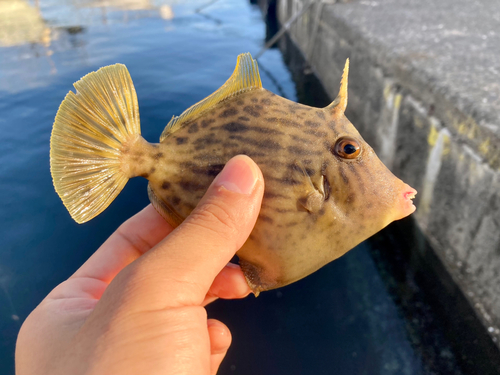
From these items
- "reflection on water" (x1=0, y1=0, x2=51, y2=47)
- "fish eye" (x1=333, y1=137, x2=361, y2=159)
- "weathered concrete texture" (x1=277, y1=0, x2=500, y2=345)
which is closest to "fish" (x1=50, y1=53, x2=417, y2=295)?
"fish eye" (x1=333, y1=137, x2=361, y2=159)

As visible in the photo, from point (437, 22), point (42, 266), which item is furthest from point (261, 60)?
point (42, 266)

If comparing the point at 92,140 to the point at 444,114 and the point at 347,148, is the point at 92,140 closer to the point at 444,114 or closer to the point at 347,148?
the point at 347,148

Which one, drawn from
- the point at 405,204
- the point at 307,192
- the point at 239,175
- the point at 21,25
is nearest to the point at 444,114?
the point at 405,204

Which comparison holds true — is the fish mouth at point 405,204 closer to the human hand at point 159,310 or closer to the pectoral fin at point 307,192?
the pectoral fin at point 307,192

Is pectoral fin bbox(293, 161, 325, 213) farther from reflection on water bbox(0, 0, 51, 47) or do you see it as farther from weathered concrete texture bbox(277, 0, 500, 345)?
reflection on water bbox(0, 0, 51, 47)

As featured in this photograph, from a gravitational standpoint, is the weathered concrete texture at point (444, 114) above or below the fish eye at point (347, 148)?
below

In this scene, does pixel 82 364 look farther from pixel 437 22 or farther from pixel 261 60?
pixel 261 60

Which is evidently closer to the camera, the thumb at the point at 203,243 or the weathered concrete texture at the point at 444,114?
the thumb at the point at 203,243

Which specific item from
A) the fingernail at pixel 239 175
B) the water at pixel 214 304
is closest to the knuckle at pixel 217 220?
the fingernail at pixel 239 175
